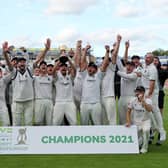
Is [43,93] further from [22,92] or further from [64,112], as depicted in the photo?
[64,112]

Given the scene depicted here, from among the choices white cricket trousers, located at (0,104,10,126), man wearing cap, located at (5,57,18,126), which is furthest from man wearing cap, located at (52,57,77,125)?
man wearing cap, located at (5,57,18,126)

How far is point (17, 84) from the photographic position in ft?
35.2

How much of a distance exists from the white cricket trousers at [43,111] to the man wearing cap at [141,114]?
1.85m

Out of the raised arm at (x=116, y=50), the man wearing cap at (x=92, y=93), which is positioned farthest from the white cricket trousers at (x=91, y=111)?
the raised arm at (x=116, y=50)

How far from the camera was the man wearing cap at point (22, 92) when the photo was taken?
35.2 ft

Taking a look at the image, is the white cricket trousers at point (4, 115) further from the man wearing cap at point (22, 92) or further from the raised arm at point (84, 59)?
the raised arm at point (84, 59)

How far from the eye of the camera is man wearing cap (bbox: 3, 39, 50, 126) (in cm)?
1072

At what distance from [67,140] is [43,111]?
113 centimetres
